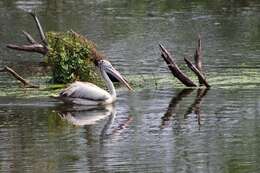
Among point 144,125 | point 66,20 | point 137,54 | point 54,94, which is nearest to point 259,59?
point 137,54

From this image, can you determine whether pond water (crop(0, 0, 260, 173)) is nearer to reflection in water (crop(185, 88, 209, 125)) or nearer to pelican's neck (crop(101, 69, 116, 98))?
reflection in water (crop(185, 88, 209, 125))

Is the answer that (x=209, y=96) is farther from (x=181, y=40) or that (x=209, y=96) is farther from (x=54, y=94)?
(x=181, y=40)

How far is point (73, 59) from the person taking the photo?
1984cm

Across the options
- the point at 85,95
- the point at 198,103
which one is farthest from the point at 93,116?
the point at 198,103

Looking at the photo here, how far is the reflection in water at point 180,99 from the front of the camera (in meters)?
16.0

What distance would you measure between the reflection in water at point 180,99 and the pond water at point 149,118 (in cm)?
2

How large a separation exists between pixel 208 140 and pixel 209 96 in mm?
4653

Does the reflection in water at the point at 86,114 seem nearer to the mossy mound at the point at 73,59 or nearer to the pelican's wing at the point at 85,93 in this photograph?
the pelican's wing at the point at 85,93

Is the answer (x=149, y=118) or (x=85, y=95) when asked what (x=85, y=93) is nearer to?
(x=85, y=95)

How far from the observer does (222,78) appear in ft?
67.8

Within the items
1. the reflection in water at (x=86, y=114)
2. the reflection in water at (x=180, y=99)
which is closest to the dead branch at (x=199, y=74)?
the reflection in water at (x=180, y=99)

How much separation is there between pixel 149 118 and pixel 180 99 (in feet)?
7.53

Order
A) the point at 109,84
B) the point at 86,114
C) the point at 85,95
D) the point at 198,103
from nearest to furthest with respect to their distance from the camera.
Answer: the point at 86,114
the point at 85,95
the point at 198,103
the point at 109,84

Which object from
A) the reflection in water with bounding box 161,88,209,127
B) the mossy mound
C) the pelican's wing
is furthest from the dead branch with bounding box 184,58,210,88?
the pelican's wing
